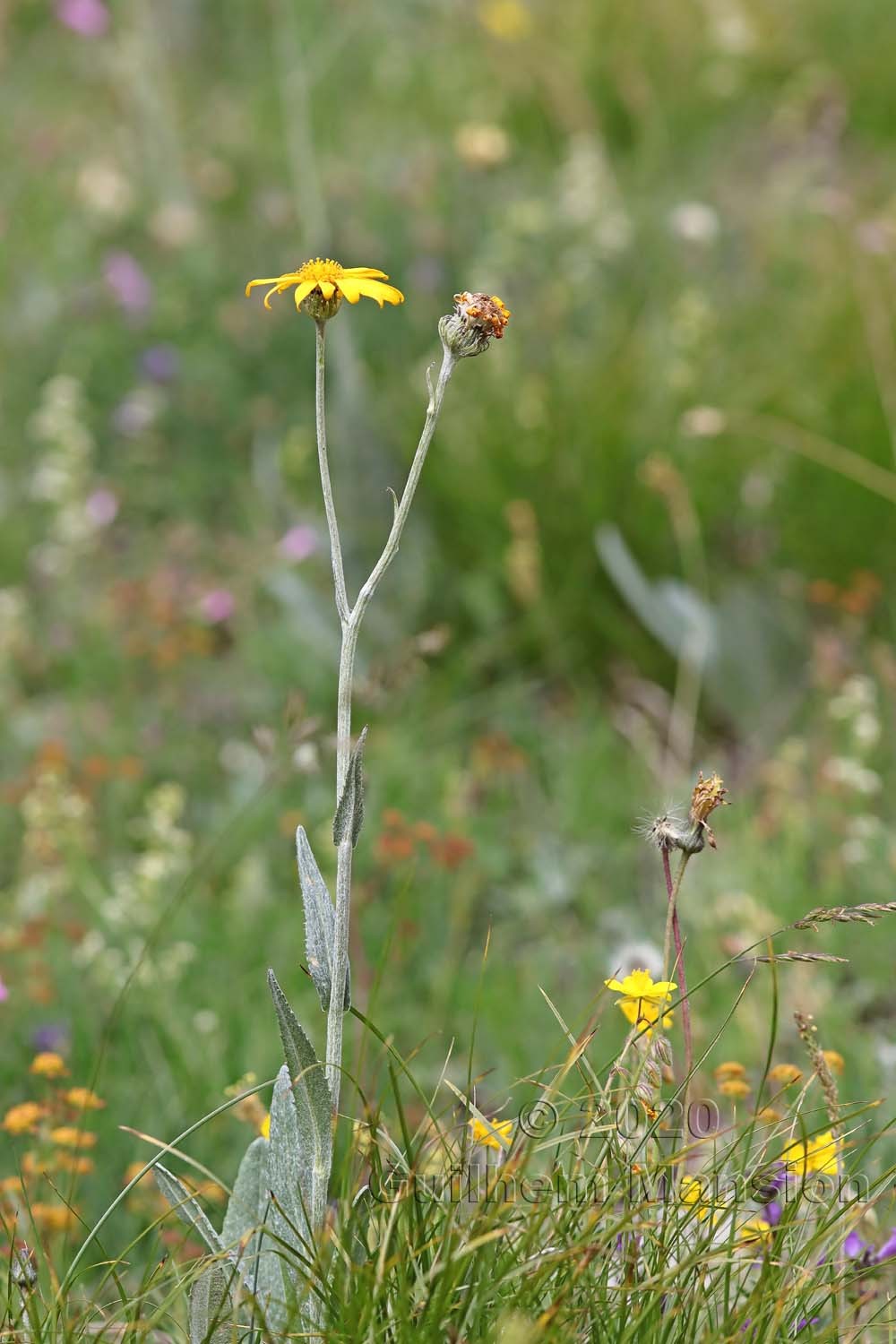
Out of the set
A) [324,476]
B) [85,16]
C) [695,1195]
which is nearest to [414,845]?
[695,1195]

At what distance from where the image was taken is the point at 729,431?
317 centimetres

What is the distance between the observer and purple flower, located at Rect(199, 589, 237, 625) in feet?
10.3

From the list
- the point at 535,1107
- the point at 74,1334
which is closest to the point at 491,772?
the point at 535,1107

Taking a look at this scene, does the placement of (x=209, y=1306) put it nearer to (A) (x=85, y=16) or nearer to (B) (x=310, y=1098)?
(B) (x=310, y=1098)

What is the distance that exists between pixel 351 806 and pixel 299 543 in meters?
1.88

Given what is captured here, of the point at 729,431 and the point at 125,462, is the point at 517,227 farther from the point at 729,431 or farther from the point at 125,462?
the point at 125,462

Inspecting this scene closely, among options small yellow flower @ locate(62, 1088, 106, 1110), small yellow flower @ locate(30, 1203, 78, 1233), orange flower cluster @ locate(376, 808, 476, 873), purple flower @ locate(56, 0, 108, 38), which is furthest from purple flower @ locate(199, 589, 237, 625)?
purple flower @ locate(56, 0, 108, 38)

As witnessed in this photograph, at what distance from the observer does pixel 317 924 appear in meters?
1.18

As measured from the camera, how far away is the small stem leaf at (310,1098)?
3.79ft

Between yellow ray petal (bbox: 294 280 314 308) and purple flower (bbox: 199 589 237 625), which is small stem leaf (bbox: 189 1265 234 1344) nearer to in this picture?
yellow ray petal (bbox: 294 280 314 308)

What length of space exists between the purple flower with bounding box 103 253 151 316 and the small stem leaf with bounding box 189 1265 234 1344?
3.35m

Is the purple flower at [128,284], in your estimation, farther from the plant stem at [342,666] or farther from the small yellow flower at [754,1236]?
the small yellow flower at [754,1236]

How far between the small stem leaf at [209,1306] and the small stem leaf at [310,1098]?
0.09 m

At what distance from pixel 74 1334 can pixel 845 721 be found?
195 centimetres
